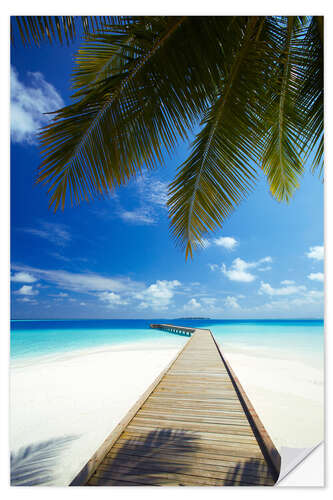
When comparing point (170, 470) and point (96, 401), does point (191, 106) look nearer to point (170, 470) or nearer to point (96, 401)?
point (170, 470)

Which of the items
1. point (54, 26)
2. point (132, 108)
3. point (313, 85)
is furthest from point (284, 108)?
point (54, 26)

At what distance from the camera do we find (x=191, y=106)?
150 centimetres

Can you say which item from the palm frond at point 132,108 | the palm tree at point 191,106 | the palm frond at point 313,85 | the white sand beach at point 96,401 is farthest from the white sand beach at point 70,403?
the palm frond at point 313,85

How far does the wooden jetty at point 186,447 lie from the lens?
58.4 inches

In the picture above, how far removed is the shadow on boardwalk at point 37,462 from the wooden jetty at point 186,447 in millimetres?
563

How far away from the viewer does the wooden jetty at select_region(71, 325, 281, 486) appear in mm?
→ 1484

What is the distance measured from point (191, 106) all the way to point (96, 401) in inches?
185

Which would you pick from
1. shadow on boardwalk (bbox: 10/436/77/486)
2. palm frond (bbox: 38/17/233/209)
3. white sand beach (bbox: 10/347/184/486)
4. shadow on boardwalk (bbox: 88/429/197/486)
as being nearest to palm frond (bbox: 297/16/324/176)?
palm frond (bbox: 38/17/233/209)

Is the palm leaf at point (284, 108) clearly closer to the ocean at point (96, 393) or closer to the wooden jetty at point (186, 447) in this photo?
the ocean at point (96, 393)
